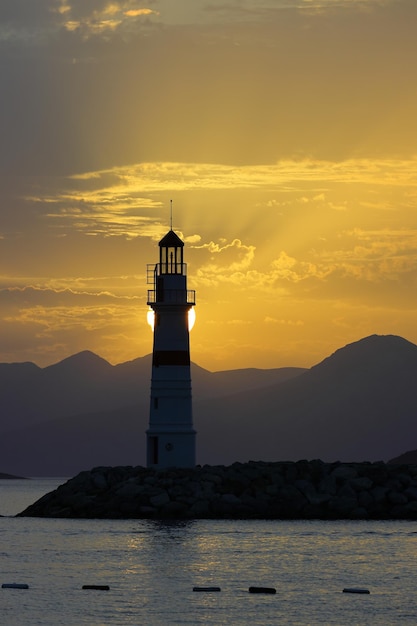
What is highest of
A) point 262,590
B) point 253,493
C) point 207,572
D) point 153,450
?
point 153,450

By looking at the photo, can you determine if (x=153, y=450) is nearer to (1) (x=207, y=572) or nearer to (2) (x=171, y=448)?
(2) (x=171, y=448)

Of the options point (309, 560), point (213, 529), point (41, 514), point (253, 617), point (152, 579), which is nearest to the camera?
point (253, 617)

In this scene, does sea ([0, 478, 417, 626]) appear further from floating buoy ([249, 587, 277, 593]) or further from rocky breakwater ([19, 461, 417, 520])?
rocky breakwater ([19, 461, 417, 520])

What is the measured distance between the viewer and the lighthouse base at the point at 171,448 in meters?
73.9

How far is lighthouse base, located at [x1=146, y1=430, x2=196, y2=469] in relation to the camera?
7394 cm

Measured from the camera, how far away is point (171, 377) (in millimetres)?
73625

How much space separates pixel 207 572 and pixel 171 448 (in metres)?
19.1

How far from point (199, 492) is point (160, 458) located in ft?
10.5

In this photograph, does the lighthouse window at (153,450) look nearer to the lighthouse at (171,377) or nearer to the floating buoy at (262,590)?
the lighthouse at (171,377)

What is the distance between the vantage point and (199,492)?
237 feet

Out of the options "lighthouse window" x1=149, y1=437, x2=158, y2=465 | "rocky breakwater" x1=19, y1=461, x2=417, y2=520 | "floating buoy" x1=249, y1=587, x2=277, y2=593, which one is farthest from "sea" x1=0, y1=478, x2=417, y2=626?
"lighthouse window" x1=149, y1=437, x2=158, y2=465

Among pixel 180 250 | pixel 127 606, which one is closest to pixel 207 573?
pixel 127 606

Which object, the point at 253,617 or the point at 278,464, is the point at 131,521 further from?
the point at 253,617

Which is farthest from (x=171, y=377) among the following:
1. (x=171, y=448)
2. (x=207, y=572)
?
(x=207, y=572)
